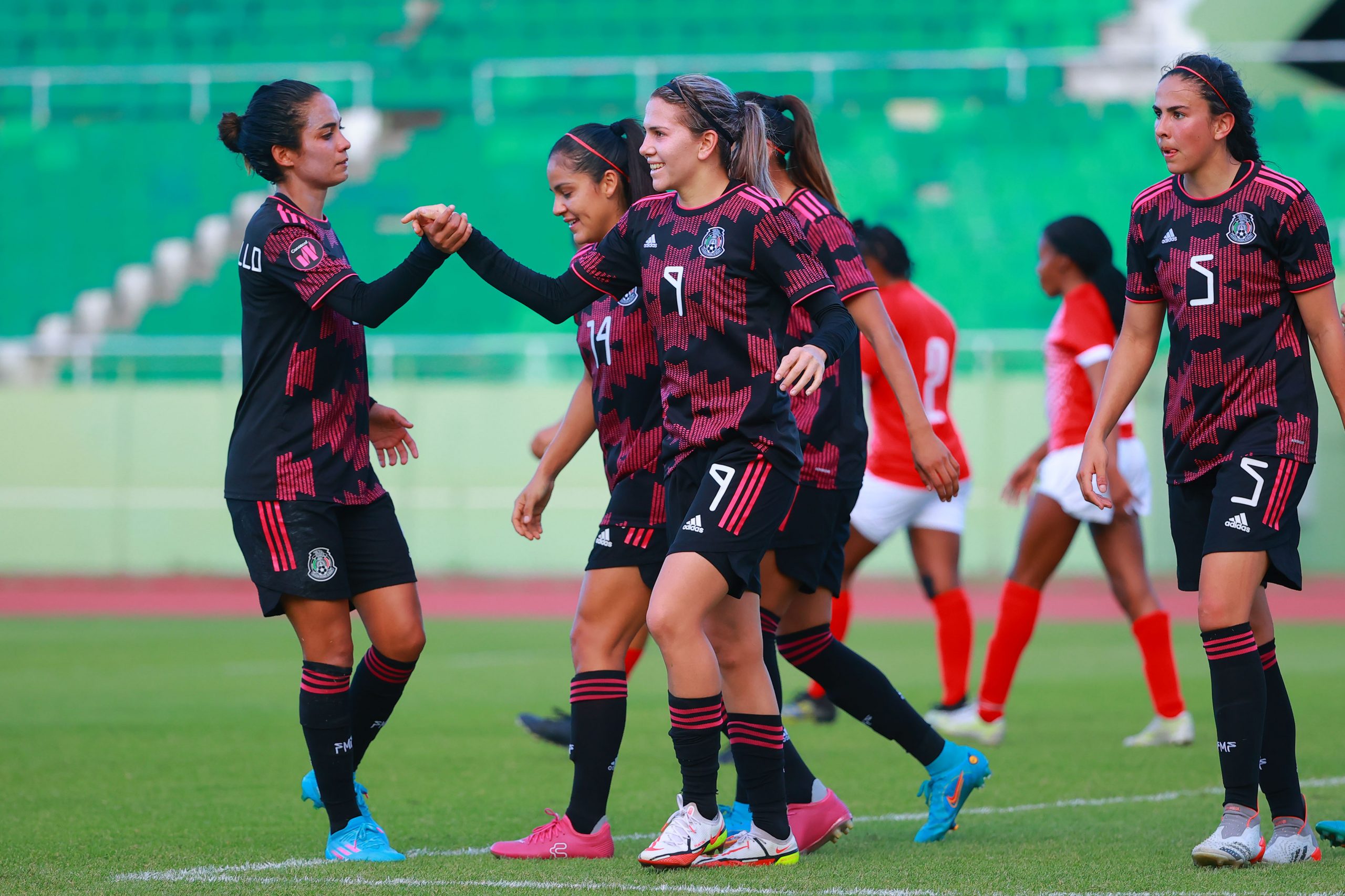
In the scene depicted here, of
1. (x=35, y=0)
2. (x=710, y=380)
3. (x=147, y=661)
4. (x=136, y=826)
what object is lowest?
(x=147, y=661)

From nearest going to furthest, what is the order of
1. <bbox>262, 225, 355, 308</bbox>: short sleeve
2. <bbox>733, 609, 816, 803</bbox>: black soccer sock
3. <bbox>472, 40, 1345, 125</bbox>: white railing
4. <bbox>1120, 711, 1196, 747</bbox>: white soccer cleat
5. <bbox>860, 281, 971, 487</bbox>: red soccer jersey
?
<bbox>262, 225, 355, 308</bbox>: short sleeve, <bbox>733, 609, 816, 803</bbox>: black soccer sock, <bbox>1120, 711, 1196, 747</bbox>: white soccer cleat, <bbox>860, 281, 971, 487</bbox>: red soccer jersey, <bbox>472, 40, 1345, 125</bbox>: white railing

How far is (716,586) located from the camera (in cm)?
402

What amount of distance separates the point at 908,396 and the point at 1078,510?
2858mm

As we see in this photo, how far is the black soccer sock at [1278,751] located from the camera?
4293 millimetres

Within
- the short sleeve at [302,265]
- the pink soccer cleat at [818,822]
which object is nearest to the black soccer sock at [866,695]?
the pink soccer cleat at [818,822]

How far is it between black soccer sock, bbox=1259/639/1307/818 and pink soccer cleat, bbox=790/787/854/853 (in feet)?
3.74

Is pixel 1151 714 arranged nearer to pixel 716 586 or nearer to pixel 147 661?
pixel 716 586

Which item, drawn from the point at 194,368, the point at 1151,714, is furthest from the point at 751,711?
the point at 194,368

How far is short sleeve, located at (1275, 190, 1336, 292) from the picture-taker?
13.4 feet

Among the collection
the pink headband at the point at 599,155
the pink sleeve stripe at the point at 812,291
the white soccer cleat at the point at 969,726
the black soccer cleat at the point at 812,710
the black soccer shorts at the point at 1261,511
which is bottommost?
the black soccer cleat at the point at 812,710

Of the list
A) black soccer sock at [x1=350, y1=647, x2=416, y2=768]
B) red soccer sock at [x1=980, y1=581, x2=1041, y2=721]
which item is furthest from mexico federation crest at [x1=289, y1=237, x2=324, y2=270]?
red soccer sock at [x1=980, y1=581, x2=1041, y2=721]

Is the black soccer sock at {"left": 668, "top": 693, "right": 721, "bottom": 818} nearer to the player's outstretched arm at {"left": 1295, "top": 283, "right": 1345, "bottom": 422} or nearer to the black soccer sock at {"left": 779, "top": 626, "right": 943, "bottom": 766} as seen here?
the black soccer sock at {"left": 779, "top": 626, "right": 943, "bottom": 766}

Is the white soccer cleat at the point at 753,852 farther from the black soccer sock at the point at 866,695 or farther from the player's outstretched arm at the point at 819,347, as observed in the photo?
the player's outstretched arm at the point at 819,347

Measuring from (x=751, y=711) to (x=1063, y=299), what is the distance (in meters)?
3.24
